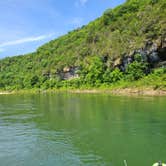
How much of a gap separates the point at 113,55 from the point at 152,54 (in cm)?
1558

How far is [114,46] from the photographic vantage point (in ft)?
310

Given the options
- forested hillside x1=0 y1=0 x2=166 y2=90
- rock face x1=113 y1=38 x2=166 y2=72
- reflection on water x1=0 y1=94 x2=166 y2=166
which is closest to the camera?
reflection on water x1=0 y1=94 x2=166 y2=166

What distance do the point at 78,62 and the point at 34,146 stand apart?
8929cm

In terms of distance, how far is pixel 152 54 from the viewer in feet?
263

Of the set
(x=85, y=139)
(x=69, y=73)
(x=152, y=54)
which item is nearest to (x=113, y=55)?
(x=152, y=54)

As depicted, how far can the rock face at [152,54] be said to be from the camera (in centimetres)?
7718

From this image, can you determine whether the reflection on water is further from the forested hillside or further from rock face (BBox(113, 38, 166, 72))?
rock face (BBox(113, 38, 166, 72))

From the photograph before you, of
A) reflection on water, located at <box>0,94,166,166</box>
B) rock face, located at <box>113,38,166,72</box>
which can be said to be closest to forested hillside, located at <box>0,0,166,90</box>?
rock face, located at <box>113,38,166,72</box>

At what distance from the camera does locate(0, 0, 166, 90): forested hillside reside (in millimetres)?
80625

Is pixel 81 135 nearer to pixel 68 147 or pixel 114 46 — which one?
pixel 68 147

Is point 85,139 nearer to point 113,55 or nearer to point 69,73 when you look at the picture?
point 113,55

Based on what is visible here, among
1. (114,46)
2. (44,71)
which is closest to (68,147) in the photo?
(114,46)

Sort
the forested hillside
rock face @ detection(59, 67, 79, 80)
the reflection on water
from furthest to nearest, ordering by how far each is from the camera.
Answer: rock face @ detection(59, 67, 79, 80) < the forested hillside < the reflection on water

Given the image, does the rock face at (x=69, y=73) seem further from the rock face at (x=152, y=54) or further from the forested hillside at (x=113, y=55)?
the rock face at (x=152, y=54)
